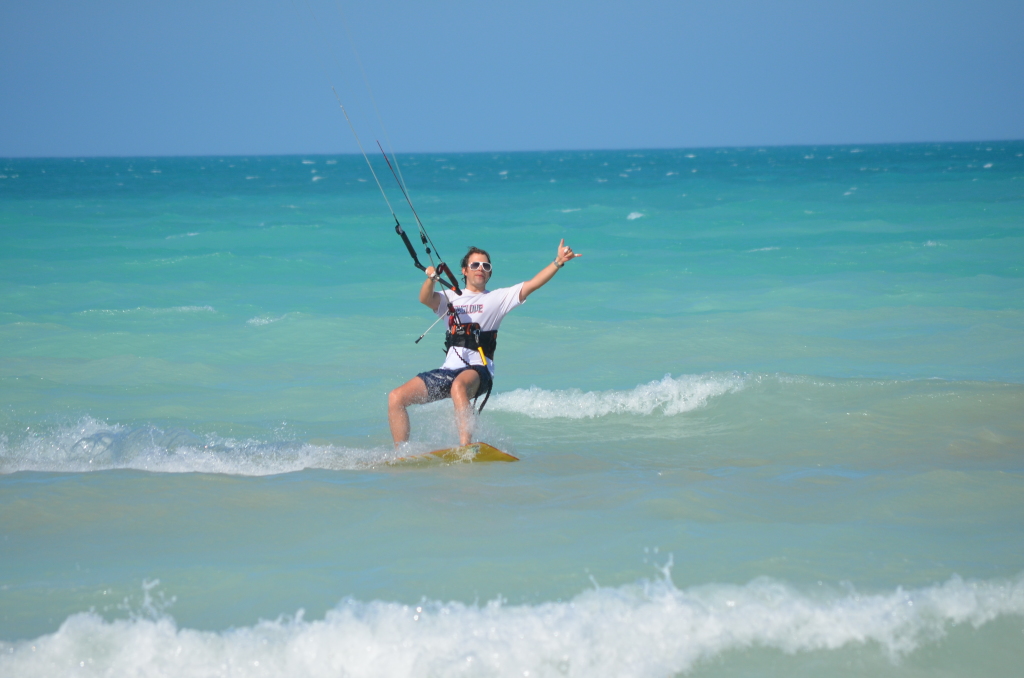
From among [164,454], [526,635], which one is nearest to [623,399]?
[164,454]

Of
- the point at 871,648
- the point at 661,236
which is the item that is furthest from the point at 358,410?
the point at 661,236

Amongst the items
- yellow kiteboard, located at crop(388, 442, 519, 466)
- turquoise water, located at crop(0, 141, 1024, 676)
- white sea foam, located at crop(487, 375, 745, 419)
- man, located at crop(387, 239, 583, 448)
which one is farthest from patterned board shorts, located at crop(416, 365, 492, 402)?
white sea foam, located at crop(487, 375, 745, 419)

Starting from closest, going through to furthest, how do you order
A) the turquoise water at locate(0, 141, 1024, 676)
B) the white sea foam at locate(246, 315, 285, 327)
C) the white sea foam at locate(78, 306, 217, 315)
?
the turquoise water at locate(0, 141, 1024, 676)
the white sea foam at locate(246, 315, 285, 327)
the white sea foam at locate(78, 306, 217, 315)

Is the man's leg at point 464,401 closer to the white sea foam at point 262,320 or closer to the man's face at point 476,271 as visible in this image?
the man's face at point 476,271

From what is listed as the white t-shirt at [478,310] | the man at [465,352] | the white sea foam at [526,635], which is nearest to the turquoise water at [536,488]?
the white sea foam at [526,635]

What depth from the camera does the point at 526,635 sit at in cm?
383

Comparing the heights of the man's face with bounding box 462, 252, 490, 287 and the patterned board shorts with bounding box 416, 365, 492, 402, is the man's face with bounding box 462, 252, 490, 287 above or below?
above

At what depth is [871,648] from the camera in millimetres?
3773

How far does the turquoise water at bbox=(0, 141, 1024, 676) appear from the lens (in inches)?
151

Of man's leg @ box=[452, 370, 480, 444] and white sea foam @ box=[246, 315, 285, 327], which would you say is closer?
man's leg @ box=[452, 370, 480, 444]

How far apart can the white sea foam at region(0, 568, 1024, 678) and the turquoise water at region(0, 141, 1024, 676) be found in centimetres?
1

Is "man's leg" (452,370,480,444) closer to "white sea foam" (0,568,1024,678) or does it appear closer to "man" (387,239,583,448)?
"man" (387,239,583,448)

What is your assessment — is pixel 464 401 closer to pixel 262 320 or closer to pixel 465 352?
pixel 465 352

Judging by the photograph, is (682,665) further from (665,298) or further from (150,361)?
(665,298)
